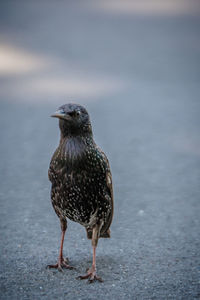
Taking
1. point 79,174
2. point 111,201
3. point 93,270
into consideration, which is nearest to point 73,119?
point 79,174

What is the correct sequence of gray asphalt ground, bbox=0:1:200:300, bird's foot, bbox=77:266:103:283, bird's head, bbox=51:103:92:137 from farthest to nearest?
gray asphalt ground, bbox=0:1:200:300
bird's foot, bbox=77:266:103:283
bird's head, bbox=51:103:92:137

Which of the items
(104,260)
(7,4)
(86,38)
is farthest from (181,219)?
(7,4)

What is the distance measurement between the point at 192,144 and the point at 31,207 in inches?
110

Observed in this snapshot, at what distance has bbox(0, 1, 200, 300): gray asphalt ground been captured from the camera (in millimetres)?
3961

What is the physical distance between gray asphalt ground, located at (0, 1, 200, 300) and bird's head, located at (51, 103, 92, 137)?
3.61 ft

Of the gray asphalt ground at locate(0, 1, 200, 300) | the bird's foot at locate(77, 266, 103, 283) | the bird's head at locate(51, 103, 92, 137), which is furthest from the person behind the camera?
the gray asphalt ground at locate(0, 1, 200, 300)

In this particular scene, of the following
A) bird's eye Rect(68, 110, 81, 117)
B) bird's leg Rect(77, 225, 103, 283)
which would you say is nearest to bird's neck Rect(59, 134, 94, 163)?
bird's eye Rect(68, 110, 81, 117)

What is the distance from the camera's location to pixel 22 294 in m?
3.63

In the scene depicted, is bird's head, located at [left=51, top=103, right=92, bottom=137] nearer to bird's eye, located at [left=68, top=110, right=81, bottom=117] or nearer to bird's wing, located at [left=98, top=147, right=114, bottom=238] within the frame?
bird's eye, located at [left=68, top=110, right=81, bottom=117]

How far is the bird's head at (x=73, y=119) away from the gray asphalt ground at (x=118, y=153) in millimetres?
1099

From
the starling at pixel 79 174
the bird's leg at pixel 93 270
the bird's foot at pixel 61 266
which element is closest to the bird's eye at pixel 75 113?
the starling at pixel 79 174

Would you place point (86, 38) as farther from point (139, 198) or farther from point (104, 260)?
point (104, 260)

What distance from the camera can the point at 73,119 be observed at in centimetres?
369

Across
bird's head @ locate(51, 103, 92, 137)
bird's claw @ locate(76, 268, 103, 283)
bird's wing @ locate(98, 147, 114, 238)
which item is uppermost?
bird's head @ locate(51, 103, 92, 137)
